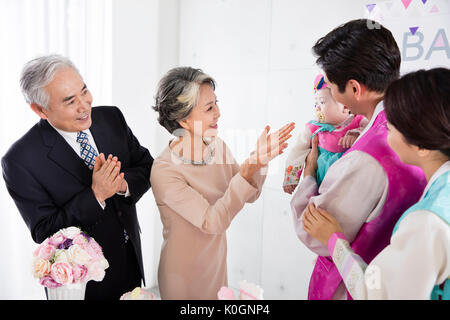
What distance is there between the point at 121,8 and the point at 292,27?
1.26 meters

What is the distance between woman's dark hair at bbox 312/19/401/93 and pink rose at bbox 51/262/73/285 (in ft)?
3.35

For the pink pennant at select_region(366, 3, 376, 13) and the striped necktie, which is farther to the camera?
the pink pennant at select_region(366, 3, 376, 13)

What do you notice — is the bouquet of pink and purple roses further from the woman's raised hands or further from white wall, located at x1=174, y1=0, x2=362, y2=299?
white wall, located at x1=174, y1=0, x2=362, y2=299

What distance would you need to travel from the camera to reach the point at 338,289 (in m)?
1.21

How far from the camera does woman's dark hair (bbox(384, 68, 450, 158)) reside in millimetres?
865

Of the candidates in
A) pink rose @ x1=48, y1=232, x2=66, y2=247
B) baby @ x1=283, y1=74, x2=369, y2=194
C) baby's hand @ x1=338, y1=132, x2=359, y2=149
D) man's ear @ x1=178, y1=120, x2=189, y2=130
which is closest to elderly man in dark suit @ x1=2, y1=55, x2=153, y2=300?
pink rose @ x1=48, y1=232, x2=66, y2=247

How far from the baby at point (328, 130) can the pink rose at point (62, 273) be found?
877 millimetres

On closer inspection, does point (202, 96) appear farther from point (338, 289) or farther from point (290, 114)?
point (290, 114)

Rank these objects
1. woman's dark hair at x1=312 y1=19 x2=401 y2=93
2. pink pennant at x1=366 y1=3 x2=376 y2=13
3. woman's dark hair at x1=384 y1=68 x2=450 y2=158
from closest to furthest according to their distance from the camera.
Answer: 1. woman's dark hair at x1=384 y1=68 x2=450 y2=158
2. woman's dark hair at x1=312 y1=19 x2=401 y2=93
3. pink pennant at x1=366 y1=3 x2=376 y2=13

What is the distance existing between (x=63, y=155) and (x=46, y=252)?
43 cm

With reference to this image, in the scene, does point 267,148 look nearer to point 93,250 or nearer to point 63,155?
point 93,250

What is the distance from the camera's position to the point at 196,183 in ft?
4.56

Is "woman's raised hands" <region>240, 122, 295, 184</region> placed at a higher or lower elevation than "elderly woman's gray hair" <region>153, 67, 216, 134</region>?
lower

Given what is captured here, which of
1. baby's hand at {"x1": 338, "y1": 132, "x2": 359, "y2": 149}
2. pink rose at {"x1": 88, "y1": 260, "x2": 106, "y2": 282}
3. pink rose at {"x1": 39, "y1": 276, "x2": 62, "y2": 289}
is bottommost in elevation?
pink rose at {"x1": 39, "y1": 276, "x2": 62, "y2": 289}
